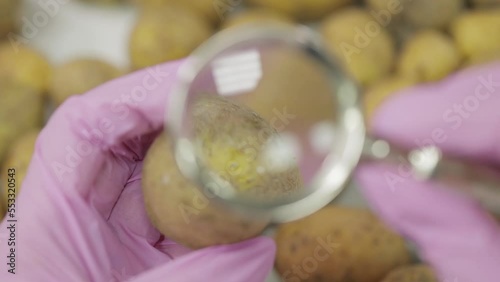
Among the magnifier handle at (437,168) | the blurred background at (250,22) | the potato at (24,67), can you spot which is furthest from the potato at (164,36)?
the magnifier handle at (437,168)

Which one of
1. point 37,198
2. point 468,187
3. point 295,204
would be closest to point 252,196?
point 295,204

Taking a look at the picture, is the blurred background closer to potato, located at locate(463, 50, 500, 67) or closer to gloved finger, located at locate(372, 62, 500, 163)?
potato, located at locate(463, 50, 500, 67)

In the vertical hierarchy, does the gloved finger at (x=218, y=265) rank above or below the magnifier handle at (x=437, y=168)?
below

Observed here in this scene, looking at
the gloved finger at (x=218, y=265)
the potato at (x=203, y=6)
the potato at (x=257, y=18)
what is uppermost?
the potato at (x=203, y=6)

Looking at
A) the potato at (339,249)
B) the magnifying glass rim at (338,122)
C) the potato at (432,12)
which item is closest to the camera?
the magnifying glass rim at (338,122)

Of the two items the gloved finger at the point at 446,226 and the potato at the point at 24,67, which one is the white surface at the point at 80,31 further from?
the gloved finger at the point at 446,226

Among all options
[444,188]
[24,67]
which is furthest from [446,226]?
[24,67]

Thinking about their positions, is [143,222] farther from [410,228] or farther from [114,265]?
[410,228]

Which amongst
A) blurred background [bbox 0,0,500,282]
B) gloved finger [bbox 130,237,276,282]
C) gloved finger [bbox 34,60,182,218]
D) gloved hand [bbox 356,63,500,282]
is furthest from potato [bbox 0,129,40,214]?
gloved hand [bbox 356,63,500,282]
